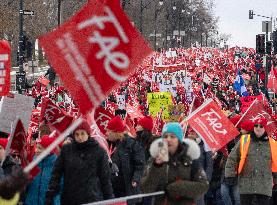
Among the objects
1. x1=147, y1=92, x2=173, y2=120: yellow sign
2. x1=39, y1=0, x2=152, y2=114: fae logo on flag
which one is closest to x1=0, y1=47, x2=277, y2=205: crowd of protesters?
x1=39, y1=0, x2=152, y2=114: fae logo on flag

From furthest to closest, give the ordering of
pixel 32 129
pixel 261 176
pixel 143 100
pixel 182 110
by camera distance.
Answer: pixel 143 100
pixel 182 110
pixel 32 129
pixel 261 176

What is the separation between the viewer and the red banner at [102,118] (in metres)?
10.7

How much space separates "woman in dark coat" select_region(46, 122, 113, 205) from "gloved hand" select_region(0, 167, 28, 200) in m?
2.31

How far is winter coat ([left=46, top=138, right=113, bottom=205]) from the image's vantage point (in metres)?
7.29

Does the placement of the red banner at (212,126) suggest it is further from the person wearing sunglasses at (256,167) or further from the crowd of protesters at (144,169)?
the person wearing sunglasses at (256,167)

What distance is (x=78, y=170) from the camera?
23.9 feet

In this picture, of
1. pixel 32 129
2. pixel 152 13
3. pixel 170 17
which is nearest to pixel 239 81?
pixel 32 129

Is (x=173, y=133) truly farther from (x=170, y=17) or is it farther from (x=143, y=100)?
(x=170, y=17)

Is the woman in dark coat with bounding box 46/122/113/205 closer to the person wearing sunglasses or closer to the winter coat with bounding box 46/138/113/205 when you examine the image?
the winter coat with bounding box 46/138/113/205

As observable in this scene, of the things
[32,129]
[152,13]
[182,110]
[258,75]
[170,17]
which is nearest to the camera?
[32,129]

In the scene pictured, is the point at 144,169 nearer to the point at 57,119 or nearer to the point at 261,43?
the point at 57,119

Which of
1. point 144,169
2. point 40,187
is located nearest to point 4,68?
point 40,187

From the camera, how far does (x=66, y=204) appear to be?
7.33 metres

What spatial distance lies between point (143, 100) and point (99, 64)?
20395mm
